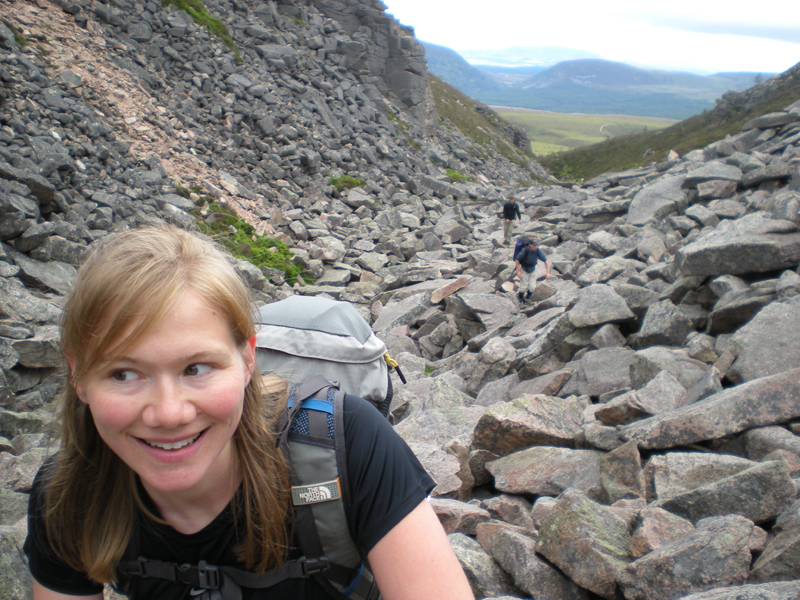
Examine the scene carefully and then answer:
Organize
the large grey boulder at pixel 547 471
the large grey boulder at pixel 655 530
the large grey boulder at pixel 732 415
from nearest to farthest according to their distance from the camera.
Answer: the large grey boulder at pixel 655 530 → the large grey boulder at pixel 732 415 → the large grey boulder at pixel 547 471

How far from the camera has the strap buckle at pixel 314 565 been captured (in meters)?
1.99

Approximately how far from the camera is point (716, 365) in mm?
6102

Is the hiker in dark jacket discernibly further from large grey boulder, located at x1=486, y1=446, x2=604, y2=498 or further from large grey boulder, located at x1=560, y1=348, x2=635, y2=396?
large grey boulder, located at x1=486, y1=446, x2=604, y2=498

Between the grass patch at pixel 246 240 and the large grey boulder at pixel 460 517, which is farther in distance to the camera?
the grass patch at pixel 246 240

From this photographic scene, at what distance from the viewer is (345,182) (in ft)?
72.5

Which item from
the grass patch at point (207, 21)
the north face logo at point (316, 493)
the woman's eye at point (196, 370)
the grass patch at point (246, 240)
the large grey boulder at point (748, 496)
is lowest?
the grass patch at point (246, 240)

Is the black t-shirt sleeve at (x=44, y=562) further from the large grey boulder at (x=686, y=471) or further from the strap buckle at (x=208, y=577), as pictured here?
the large grey boulder at (x=686, y=471)

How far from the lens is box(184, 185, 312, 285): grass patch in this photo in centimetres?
1506

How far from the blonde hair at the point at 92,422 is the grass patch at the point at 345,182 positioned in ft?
66.3

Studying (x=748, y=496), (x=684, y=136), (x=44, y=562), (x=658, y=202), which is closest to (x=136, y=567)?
(x=44, y=562)

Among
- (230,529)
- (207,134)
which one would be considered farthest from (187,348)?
(207,134)

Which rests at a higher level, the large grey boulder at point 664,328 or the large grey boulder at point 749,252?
the large grey boulder at point 749,252

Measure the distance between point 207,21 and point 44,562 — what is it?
83.2ft

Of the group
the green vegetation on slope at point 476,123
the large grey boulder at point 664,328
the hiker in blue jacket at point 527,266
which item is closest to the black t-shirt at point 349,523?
the large grey boulder at point 664,328
